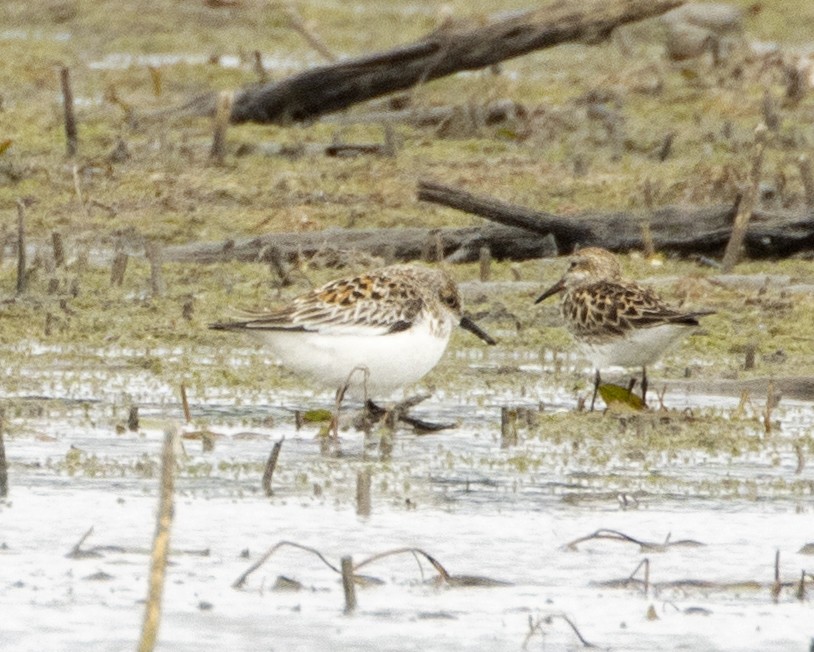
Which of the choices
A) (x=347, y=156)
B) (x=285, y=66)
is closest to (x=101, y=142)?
(x=347, y=156)

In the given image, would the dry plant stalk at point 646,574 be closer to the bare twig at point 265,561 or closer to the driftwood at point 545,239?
the bare twig at point 265,561

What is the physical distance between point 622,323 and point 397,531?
8.73 ft

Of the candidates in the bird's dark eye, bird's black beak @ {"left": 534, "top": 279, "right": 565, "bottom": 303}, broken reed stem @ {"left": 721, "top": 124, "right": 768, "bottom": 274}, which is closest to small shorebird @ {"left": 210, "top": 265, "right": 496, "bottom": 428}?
the bird's dark eye

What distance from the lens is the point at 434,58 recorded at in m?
15.9

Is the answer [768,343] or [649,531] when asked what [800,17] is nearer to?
[768,343]

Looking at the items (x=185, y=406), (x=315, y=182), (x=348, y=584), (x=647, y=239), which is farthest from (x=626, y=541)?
(x=315, y=182)

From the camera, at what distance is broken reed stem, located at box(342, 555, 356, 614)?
5879 millimetres

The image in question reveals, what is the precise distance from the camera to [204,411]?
370 inches

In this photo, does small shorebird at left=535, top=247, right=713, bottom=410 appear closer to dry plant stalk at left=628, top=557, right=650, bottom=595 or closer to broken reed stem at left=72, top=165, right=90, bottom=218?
dry plant stalk at left=628, top=557, right=650, bottom=595

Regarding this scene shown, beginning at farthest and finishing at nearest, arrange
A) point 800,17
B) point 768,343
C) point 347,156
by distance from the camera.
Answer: point 800,17 → point 347,156 → point 768,343

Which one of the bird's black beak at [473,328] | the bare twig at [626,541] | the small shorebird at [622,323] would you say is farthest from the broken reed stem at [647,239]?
the bare twig at [626,541]

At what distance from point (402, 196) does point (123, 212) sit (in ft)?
6.93

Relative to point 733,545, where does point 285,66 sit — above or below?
above

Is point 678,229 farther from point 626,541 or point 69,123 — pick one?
point 626,541
